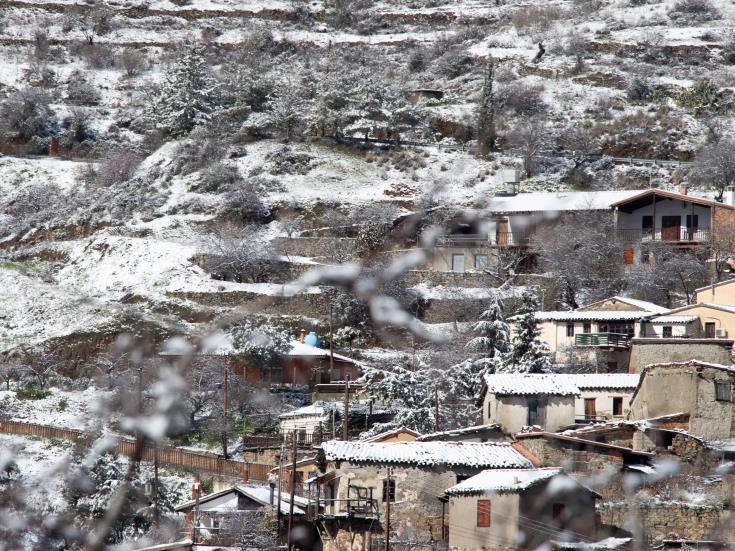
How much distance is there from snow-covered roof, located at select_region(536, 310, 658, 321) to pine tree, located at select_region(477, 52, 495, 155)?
23737mm

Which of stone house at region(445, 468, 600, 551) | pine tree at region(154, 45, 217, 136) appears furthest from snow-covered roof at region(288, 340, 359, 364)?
pine tree at region(154, 45, 217, 136)

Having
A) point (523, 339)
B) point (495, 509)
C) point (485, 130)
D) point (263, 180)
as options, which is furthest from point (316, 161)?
point (495, 509)

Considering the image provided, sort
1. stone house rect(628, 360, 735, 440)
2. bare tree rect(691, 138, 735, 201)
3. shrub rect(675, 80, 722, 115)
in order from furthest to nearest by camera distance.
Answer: shrub rect(675, 80, 722, 115) → bare tree rect(691, 138, 735, 201) → stone house rect(628, 360, 735, 440)

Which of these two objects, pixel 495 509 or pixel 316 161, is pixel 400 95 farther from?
pixel 495 509

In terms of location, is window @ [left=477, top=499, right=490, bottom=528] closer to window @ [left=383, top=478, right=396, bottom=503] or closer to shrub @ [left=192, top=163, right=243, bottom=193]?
window @ [left=383, top=478, right=396, bottom=503]

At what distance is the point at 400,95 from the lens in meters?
65.0

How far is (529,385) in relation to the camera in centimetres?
2784

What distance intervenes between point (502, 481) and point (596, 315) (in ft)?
51.2

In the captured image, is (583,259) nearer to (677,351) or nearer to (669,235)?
(669,235)

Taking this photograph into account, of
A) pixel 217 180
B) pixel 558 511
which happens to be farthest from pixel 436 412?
pixel 217 180

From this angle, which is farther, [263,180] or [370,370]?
[263,180]

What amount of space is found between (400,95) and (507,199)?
16438 mm

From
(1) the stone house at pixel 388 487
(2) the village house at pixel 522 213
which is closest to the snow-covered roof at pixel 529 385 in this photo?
(1) the stone house at pixel 388 487

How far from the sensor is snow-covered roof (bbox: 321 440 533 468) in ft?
76.8
